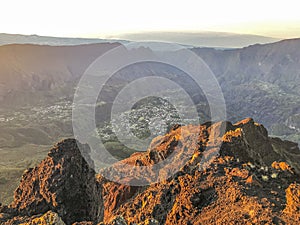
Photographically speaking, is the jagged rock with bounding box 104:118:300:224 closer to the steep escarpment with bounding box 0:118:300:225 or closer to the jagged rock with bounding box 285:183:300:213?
the steep escarpment with bounding box 0:118:300:225

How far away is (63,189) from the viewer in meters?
17.7

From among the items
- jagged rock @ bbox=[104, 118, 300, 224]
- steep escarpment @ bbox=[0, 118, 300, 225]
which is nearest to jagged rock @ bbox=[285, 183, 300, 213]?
steep escarpment @ bbox=[0, 118, 300, 225]

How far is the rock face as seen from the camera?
16.9 m

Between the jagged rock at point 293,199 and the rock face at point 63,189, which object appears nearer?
the jagged rock at point 293,199

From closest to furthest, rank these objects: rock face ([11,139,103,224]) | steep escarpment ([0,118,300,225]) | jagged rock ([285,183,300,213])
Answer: jagged rock ([285,183,300,213]), steep escarpment ([0,118,300,225]), rock face ([11,139,103,224])

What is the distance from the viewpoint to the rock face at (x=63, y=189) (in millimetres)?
16938

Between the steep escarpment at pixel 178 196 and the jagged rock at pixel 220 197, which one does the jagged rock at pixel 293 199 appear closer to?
the steep escarpment at pixel 178 196

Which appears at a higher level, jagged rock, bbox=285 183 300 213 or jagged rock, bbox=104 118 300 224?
jagged rock, bbox=285 183 300 213

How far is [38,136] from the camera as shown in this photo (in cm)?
13275

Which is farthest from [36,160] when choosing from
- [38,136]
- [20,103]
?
[20,103]

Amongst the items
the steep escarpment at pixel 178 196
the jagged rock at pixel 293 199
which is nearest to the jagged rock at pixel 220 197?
the steep escarpment at pixel 178 196

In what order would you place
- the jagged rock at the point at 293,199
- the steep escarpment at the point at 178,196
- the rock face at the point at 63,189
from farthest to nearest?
the rock face at the point at 63,189, the steep escarpment at the point at 178,196, the jagged rock at the point at 293,199

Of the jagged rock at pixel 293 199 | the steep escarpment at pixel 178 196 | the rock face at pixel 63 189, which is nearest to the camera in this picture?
the jagged rock at pixel 293 199

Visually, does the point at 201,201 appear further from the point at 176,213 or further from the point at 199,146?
the point at 199,146
